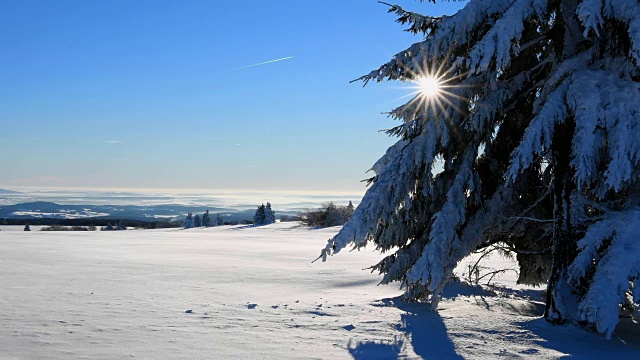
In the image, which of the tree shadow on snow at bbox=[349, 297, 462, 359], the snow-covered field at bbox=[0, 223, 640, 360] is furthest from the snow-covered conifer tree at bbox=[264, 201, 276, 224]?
the tree shadow on snow at bbox=[349, 297, 462, 359]

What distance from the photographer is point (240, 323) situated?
227 inches

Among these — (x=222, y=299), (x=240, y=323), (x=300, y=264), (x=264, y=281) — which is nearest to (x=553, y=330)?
(x=240, y=323)

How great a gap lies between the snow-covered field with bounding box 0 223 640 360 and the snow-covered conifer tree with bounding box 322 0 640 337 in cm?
56

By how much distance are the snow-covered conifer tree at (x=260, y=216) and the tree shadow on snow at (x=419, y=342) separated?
216 ft

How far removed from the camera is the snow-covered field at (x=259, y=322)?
464 cm

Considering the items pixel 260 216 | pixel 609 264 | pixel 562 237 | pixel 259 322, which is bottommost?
pixel 259 322

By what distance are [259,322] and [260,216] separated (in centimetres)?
6731

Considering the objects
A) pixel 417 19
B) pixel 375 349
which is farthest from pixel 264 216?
pixel 375 349

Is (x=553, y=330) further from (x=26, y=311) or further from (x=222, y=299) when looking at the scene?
(x=26, y=311)

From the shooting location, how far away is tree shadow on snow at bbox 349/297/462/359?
4688 mm

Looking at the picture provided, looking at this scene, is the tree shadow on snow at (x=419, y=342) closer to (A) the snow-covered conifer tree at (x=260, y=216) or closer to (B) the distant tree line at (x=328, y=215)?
(B) the distant tree line at (x=328, y=215)

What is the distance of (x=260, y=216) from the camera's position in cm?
7262

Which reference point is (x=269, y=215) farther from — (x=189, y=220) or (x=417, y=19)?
(x=417, y=19)

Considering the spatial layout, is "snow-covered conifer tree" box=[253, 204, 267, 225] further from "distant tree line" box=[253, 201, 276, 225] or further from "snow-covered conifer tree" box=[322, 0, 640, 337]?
"snow-covered conifer tree" box=[322, 0, 640, 337]
